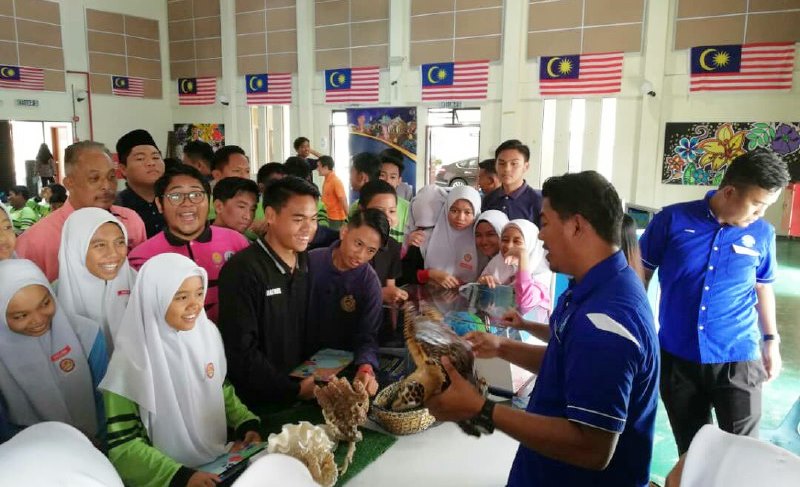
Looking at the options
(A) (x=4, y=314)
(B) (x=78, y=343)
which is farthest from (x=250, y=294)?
(A) (x=4, y=314)

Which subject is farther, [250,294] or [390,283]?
[390,283]

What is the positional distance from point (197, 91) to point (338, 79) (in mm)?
4222

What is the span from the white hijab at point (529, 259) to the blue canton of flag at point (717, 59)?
6.66 meters

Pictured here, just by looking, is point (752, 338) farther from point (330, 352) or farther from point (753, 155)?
point (330, 352)

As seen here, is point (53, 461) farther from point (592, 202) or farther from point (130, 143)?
point (130, 143)

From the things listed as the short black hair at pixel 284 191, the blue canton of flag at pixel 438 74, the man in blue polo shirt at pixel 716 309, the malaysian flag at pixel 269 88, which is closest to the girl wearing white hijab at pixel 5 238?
the short black hair at pixel 284 191

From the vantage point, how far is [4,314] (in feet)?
5.47

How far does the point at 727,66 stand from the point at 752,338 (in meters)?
A: 6.95

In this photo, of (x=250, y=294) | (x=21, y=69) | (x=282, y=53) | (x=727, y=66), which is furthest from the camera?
(x=282, y=53)

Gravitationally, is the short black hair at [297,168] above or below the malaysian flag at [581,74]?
below

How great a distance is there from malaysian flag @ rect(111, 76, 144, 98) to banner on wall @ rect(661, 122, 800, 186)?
1174 cm

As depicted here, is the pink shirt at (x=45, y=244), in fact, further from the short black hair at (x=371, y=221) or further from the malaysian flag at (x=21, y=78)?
the malaysian flag at (x=21, y=78)

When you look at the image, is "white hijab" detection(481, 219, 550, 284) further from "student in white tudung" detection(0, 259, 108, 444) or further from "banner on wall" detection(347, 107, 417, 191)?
"banner on wall" detection(347, 107, 417, 191)

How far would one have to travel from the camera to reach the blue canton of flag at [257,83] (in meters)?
12.0
